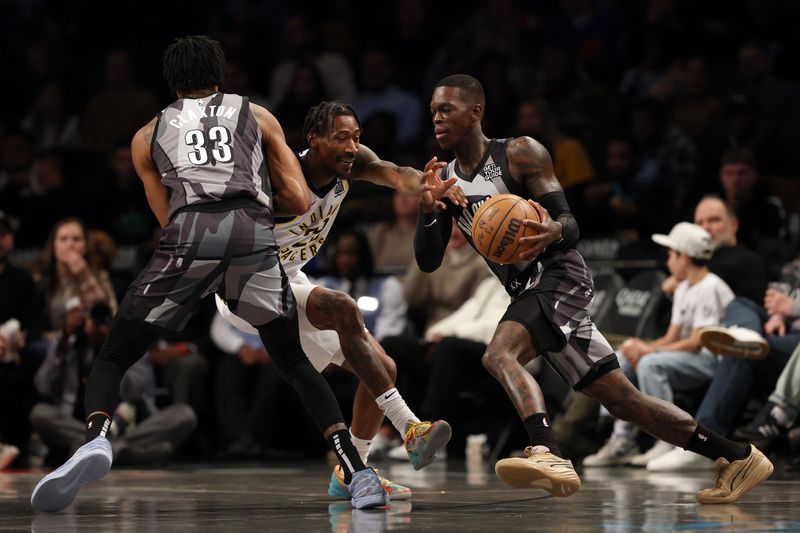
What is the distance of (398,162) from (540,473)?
6893 mm

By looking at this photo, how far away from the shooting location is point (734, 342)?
815cm

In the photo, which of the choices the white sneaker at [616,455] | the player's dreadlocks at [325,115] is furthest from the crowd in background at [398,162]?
the player's dreadlocks at [325,115]

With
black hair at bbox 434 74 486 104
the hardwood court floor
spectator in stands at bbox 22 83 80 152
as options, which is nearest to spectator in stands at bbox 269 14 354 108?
spectator in stands at bbox 22 83 80 152

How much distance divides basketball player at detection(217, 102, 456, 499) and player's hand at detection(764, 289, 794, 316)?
3301mm

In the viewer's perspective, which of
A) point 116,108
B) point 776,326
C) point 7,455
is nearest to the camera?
point 776,326

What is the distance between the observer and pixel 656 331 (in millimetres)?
9883

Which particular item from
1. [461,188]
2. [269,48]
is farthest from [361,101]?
[461,188]

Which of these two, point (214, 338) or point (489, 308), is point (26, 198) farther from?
point (489, 308)

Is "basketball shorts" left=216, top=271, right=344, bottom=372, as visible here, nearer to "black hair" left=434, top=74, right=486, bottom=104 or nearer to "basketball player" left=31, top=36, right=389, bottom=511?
"basketball player" left=31, top=36, right=389, bottom=511

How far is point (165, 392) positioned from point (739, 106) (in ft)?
17.0

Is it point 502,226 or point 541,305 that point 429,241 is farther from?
point 541,305

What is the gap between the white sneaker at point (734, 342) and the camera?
811 cm

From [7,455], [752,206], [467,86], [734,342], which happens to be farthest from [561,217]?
[7,455]

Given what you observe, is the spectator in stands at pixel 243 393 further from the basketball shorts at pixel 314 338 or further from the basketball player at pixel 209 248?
the basketball player at pixel 209 248
